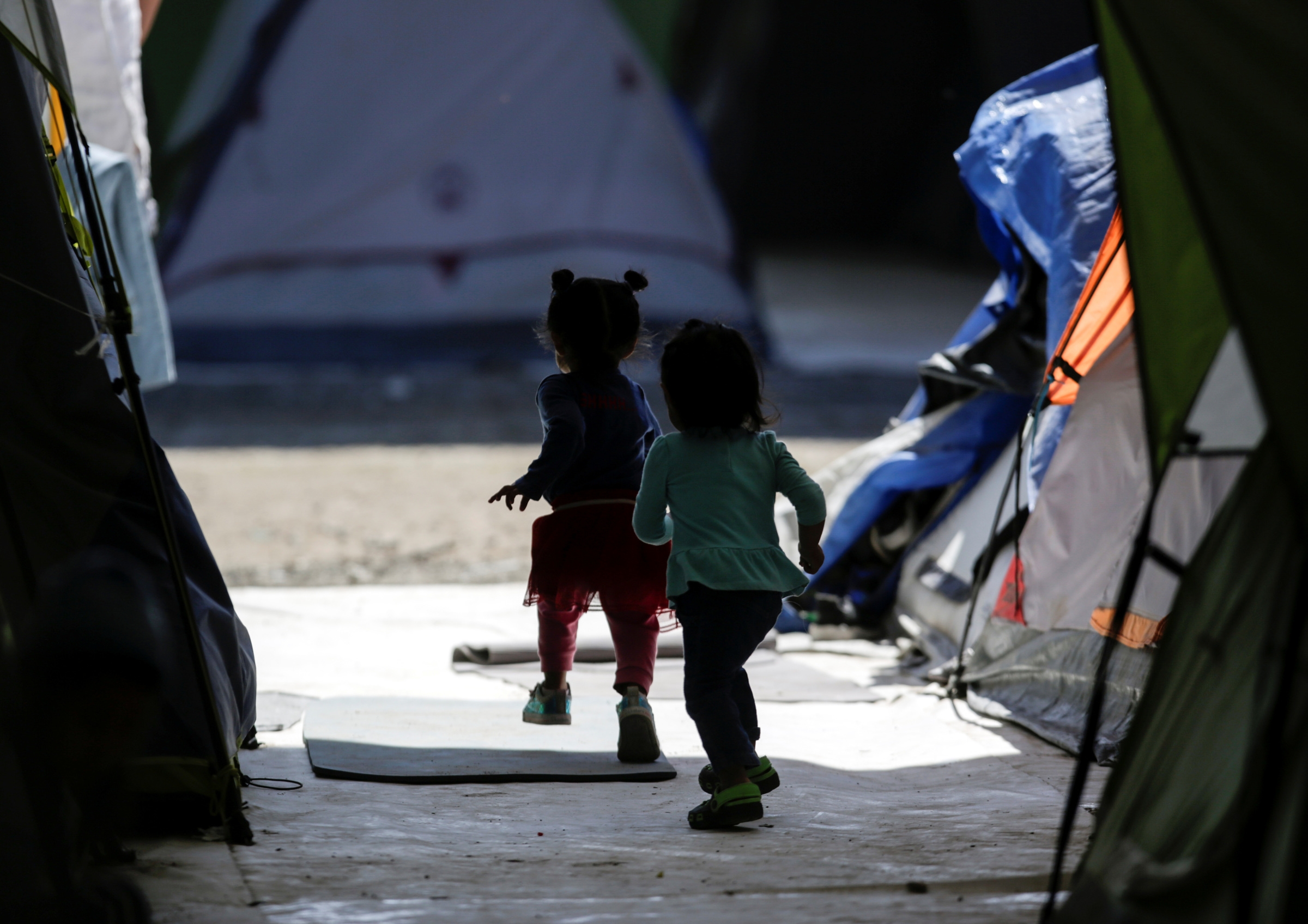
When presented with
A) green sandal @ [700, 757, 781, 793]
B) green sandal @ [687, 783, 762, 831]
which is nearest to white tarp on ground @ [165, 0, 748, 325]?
green sandal @ [700, 757, 781, 793]

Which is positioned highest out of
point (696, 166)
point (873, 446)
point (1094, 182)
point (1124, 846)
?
point (696, 166)

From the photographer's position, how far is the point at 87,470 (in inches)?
87.0

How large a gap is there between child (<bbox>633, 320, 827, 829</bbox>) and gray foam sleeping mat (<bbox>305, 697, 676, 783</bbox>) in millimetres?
373

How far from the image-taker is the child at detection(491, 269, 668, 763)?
258 centimetres

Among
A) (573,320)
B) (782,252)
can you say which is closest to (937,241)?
(782,252)

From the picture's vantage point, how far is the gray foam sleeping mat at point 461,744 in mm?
2457

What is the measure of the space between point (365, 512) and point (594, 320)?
303 cm

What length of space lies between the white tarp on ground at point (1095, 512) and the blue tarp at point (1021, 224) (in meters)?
0.15

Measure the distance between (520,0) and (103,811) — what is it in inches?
275

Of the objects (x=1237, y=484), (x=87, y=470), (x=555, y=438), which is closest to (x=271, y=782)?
(x=87, y=470)

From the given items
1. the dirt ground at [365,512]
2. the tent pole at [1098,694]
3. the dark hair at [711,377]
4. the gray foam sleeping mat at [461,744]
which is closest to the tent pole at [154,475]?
the gray foam sleeping mat at [461,744]

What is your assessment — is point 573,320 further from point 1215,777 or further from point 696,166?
point 696,166

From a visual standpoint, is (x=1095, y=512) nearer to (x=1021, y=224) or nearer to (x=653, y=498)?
(x=1021, y=224)

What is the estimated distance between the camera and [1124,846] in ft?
5.05
